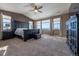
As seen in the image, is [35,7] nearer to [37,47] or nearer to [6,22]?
[6,22]

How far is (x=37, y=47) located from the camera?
109 inches

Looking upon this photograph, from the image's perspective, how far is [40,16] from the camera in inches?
90.9

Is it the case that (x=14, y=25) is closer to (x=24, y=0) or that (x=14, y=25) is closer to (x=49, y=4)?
(x=24, y=0)

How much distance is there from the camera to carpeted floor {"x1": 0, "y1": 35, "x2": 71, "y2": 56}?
224 centimetres

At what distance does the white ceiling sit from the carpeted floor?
2.29 feet

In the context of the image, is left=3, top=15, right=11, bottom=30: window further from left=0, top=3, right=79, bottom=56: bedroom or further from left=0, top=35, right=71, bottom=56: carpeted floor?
left=0, top=35, right=71, bottom=56: carpeted floor

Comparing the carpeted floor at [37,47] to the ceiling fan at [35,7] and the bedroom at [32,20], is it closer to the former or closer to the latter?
the bedroom at [32,20]

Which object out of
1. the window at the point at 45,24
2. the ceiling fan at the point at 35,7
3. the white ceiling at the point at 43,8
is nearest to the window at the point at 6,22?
the white ceiling at the point at 43,8

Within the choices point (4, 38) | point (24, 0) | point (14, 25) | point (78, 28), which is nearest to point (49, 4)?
point (24, 0)

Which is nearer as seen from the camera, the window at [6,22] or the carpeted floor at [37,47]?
the window at [6,22]

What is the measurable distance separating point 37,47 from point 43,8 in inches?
49.1

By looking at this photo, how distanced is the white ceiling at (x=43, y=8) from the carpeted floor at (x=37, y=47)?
0.70 metres

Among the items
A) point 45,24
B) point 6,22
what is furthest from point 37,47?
point 6,22

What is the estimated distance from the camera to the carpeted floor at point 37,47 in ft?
7.35
